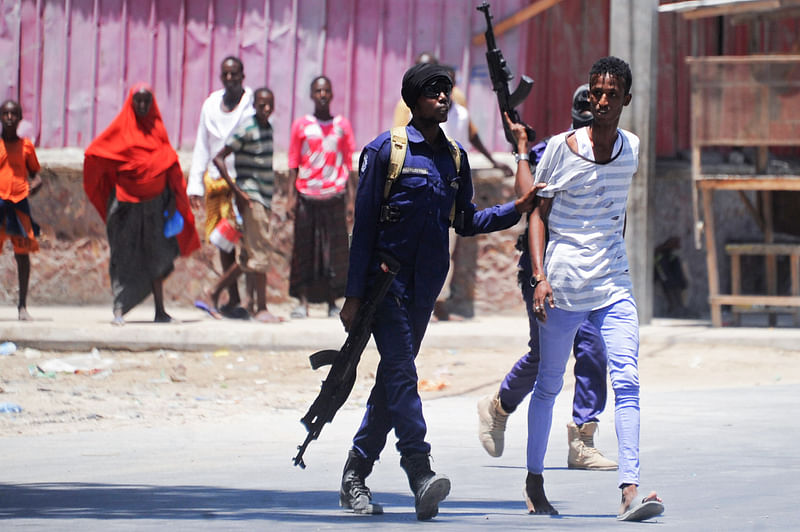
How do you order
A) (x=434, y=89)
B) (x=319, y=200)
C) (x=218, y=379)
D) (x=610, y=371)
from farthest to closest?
(x=319, y=200) < (x=218, y=379) < (x=434, y=89) < (x=610, y=371)

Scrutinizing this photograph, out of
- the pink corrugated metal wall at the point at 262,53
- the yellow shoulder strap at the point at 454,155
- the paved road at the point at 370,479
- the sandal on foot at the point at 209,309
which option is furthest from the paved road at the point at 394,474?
the pink corrugated metal wall at the point at 262,53

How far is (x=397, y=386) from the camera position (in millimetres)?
5211

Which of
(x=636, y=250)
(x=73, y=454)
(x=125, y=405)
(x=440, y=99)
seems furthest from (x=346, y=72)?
(x=440, y=99)

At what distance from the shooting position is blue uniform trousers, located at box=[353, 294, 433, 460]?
5.18 m

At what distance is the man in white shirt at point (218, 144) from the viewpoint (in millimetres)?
12336

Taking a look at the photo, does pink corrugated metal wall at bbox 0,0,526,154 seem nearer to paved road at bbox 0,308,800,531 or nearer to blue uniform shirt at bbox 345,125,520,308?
paved road at bbox 0,308,800,531

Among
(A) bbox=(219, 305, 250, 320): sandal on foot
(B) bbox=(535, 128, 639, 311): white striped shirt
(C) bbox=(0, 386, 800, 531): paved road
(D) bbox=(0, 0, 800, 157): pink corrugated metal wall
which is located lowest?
(C) bbox=(0, 386, 800, 531): paved road

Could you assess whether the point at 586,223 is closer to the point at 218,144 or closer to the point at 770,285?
the point at 218,144

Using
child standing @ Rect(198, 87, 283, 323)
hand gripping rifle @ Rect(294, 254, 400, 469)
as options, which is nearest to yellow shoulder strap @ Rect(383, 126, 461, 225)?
hand gripping rifle @ Rect(294, 254, 400, 469)

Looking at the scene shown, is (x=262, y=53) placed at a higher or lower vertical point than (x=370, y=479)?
higher

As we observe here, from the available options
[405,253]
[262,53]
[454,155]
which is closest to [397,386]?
[405,253]

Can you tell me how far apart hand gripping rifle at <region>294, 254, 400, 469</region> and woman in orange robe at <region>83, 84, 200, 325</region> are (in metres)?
6.60

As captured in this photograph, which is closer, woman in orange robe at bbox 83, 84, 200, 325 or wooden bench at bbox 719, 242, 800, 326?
woman in orange robe at bbox 83, 84, 200, 325

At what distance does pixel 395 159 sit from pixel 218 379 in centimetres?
492
